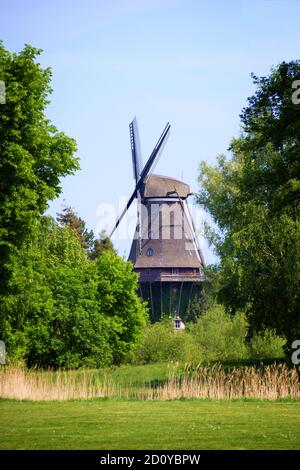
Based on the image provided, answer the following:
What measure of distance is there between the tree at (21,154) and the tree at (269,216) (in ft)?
24.1

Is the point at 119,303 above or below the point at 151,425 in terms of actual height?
above

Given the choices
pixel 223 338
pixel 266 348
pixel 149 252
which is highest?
pixel 149 252

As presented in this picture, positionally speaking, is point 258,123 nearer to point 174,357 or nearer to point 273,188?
point 273,188

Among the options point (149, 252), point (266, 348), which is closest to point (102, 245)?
point (149, 252)

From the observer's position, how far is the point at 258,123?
33156 mm

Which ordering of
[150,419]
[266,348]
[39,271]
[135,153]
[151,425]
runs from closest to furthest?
[151,425] < [150,419] < [39,271] < [266,348] < [135,153]

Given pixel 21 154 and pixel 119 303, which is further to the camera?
pixel 119 303

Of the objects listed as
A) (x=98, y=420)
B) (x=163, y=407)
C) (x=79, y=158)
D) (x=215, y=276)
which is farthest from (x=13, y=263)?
(x=215, y=276)

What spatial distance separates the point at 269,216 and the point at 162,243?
4691cm

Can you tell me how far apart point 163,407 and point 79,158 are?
54.7 ft

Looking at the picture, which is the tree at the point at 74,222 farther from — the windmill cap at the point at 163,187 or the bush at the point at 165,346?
the bush at the point at 165,346

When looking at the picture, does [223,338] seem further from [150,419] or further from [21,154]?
[150,419]

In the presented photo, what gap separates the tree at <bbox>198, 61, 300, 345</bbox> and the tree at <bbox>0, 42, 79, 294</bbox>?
7338 mm

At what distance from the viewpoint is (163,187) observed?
8125 cm
